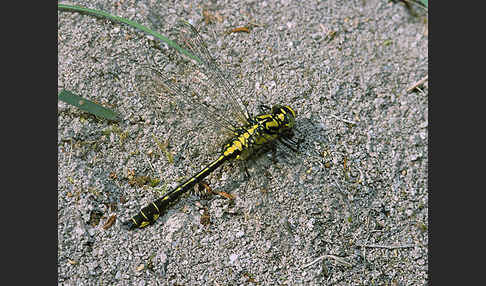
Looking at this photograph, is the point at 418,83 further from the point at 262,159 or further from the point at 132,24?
the point at 132,24

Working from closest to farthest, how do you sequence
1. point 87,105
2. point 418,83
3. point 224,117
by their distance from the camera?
point 87,105, point 224,117, point 418,83

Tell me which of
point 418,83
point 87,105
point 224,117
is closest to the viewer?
point 87,105

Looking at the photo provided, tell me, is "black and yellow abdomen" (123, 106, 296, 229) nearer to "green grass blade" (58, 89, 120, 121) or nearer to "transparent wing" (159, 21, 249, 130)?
"transparent wing" (159, 21, 249, 130)

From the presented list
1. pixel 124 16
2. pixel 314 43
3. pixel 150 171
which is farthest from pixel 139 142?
pixel 314 43

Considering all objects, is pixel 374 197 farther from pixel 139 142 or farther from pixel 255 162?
pixel 139 142

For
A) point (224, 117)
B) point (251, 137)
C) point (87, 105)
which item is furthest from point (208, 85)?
point (87, 105)

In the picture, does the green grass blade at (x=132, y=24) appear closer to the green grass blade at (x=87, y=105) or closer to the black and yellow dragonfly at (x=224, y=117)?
the black and yellow dragonfly at (x=224, y=117)
